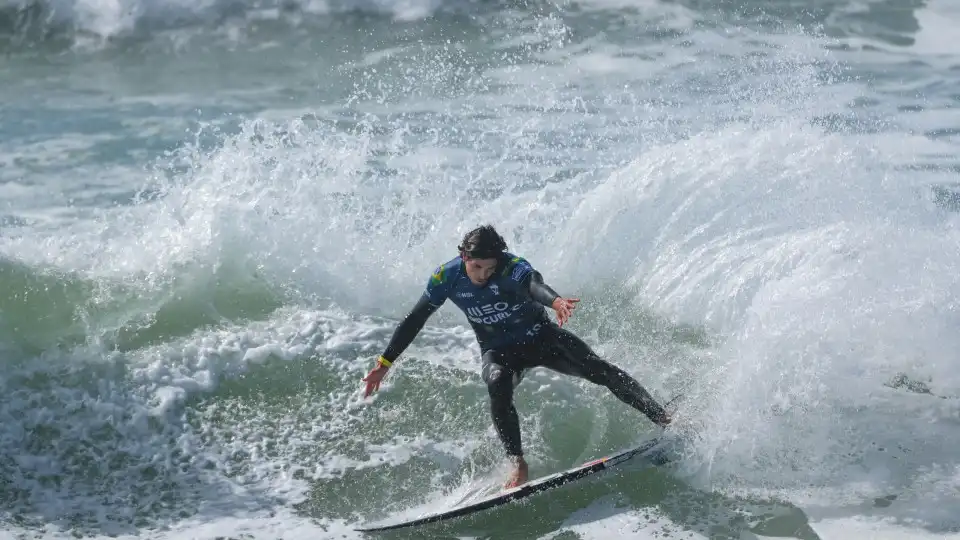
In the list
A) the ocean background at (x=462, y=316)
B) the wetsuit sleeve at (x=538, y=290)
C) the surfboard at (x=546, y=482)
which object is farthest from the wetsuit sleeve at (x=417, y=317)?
the surfboard at (x=546, y=482)

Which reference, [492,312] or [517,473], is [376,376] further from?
[517,473]

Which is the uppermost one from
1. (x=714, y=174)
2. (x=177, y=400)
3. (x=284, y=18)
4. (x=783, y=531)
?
(x=284, y=18)

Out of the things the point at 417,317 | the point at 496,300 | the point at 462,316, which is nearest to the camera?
the point at 496,300

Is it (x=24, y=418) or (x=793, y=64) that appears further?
(x=793, y=64)

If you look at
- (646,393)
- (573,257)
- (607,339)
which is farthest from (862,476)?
(573,257)

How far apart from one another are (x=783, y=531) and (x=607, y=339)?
289 cm

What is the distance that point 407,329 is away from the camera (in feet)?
23.5

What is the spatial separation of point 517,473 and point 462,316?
9.38 feet

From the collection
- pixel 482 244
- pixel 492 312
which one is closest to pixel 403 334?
pixel 492 312

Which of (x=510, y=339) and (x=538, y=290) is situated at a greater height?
(x=538, y=290)

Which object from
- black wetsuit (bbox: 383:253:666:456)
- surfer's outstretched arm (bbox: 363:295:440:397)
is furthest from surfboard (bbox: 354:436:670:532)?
surfer's outstretched arm (bbox: 363:295:440:397)

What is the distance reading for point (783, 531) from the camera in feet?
20.6

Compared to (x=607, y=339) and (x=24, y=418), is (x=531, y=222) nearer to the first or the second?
(x=607, y=339)

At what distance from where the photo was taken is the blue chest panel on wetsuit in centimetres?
699
